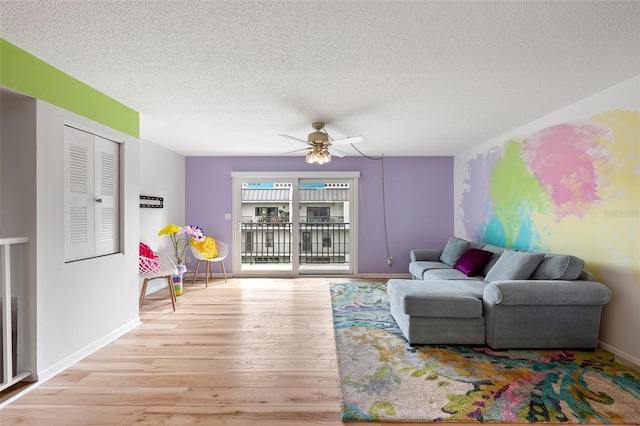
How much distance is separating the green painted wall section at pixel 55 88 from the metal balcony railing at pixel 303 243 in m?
3.98

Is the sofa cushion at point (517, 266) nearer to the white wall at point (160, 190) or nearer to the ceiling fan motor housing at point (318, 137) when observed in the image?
the ceiling fan motor housing at point (318, 137)

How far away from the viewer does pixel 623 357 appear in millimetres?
2580

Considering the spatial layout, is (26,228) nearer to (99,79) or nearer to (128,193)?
(128,193)

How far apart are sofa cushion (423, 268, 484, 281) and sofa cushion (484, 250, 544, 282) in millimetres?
499

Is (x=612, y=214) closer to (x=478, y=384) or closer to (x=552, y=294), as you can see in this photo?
(x=552, y=294)

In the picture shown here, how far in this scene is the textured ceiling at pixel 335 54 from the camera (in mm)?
1708

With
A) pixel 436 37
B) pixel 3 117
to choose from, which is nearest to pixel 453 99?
pixel 436 37

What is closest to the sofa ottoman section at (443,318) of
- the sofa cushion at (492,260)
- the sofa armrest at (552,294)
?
the sofa armrest at (552,294)

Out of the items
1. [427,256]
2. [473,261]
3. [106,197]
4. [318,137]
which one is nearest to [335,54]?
[318,137]

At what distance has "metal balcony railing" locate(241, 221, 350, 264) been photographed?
22.5 ft

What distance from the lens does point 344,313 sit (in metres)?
3.75

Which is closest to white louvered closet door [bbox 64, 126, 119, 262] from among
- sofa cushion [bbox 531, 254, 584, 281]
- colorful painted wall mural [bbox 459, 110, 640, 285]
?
sofa cushion [bbox 531, 254, 584, 281]

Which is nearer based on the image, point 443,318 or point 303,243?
point 443,318

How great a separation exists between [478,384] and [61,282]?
3355 mm
